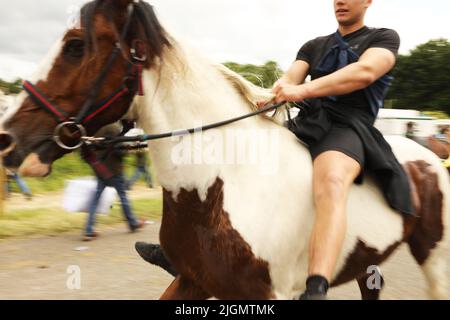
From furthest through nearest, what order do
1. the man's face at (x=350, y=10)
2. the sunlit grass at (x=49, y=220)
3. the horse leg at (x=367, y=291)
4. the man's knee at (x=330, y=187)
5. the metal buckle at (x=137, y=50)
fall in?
the sunlit grass at (x=49, y=220) < the horse leg at (x=367, y=291) < the man's face at (x=350, y=10) < the man's knee at (x=330, y=187) < the metal buckle at (x=137, y=50)

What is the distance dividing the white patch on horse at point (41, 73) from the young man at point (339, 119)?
1.18 m

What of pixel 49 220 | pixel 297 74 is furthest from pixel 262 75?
pixel 49 220

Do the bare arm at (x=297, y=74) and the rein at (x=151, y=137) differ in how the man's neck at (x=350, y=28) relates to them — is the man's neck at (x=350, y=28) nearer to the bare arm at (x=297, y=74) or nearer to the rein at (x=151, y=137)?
the bare arm at (x=297, y=74)

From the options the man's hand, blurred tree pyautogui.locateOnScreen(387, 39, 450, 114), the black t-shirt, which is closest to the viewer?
the man's hand

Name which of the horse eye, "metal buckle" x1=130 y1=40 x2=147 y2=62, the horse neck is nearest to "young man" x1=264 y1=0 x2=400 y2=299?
the horse neck

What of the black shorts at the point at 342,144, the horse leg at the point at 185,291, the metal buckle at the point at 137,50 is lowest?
the horse leg at the point at 185,291

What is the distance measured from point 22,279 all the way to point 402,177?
3.90 meters

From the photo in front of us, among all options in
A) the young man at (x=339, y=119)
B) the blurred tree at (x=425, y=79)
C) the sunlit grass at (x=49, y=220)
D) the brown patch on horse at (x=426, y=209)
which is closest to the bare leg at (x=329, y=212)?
the young man at (x=339, y=119)

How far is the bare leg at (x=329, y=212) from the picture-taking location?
226 cm

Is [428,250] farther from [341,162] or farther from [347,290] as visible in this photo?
[347,290]

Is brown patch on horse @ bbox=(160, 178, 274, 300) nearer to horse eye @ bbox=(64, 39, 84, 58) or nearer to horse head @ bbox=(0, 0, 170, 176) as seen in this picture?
horse head @ bbox=(0, 0, 170, 176)

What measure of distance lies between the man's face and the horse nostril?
195cm

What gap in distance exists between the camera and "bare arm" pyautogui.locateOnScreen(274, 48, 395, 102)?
238 centimetres

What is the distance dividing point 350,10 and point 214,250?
1.61 m
